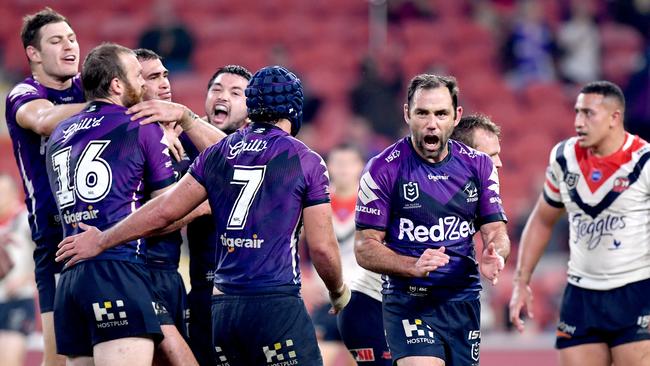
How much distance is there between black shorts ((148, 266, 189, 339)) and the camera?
7.21 metres

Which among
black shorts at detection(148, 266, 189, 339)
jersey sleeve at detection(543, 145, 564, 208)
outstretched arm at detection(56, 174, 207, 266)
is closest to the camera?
outstretched arm at detection(56, 174, 207, 266)

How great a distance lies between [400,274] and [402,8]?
11.9 metres

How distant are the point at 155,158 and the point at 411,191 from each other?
164cm

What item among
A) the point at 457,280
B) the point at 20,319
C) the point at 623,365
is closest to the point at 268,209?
the point at 457,280

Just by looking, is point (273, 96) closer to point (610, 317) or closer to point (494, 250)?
point (494, 250)

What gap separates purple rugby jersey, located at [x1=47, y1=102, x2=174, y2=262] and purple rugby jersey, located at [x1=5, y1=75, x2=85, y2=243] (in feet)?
2.88

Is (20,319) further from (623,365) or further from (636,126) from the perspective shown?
(636,126)

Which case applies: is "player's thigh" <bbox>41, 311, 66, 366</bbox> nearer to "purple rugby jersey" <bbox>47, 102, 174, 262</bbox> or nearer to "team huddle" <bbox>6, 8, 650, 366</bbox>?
"team huddle" <bbox>6, 8, 650, 366</bbox>

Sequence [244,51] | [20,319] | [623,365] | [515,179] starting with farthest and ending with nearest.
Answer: [244,51], [515,179], [20,319], [623,365]

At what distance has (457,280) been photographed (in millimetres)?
7062

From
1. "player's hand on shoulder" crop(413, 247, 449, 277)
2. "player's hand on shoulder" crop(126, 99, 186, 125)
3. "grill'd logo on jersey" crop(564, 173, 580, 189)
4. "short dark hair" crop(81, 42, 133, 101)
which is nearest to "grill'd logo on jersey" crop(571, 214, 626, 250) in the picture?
"grill'd logo on jersey" crop(564, 173, 580, 189)

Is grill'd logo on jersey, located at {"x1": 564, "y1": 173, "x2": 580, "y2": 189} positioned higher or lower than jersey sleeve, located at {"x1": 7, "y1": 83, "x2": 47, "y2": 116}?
lower

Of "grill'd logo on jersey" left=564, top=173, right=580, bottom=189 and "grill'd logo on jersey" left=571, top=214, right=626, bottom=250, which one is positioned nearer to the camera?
"grill'd logo on jersey" left=571, top=214, right=626, bottom=250

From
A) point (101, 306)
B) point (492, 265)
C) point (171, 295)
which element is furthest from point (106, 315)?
point (492, 265)
